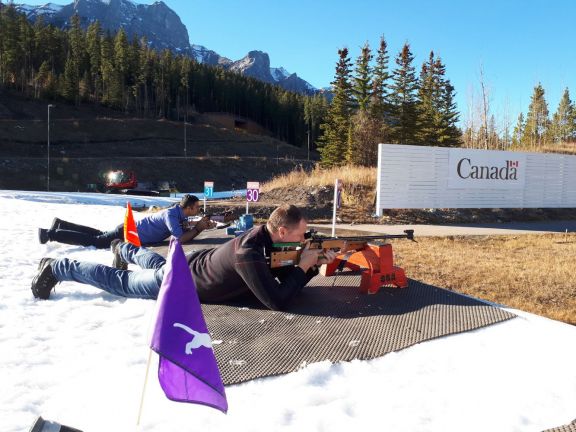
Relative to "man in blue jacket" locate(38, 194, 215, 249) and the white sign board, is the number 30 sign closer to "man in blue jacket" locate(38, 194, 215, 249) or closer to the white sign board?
"man in blue jacket" locate(38, 194, 215, 249)

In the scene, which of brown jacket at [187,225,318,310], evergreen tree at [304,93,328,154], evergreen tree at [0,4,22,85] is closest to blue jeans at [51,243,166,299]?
brown jacket at [187,225,318,310]

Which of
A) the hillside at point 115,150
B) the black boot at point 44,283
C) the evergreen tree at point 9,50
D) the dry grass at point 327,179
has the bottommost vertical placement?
the black boot at point 44,283

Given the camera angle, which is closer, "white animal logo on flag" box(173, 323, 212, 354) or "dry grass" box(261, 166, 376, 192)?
"white animal logo on flag" box(173, 323, 212, 354)

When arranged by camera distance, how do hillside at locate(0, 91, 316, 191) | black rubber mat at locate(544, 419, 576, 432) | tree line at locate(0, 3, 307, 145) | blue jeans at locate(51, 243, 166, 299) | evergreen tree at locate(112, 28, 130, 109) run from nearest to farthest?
black rubber mat at locate(544, 419, 576, 432) → blue jeans at locate(51, 243, 166, 299) → hillside at locate(0, 91, 316, 191) → tree line at locate(0, 3, 307, 145) → evergreen tree at locate(112, 28, 130, 109)

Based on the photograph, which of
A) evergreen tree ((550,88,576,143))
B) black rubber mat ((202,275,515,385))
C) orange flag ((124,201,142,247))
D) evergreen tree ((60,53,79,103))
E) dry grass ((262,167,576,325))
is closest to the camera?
black rubber mat ((202,275,515,385))

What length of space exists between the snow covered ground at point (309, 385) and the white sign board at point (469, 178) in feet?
34.1

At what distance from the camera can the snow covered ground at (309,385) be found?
2.38 meters

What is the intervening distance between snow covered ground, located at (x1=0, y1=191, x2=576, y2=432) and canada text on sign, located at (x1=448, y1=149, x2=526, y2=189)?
457 inches

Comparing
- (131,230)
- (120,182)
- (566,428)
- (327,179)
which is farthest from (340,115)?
(566,428)

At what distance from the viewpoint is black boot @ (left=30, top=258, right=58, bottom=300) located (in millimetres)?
4391

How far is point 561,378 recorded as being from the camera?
3.00m

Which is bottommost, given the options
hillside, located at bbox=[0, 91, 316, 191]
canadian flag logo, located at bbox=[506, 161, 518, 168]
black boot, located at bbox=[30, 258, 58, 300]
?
black boot, located at bbox=[30, 258, 58, 300]

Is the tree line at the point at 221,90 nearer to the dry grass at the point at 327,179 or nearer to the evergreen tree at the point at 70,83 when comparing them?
the evergreen tree at the point at 70,83

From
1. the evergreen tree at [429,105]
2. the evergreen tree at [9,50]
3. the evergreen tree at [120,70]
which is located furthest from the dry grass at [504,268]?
the evergreen tree at [9,50]
